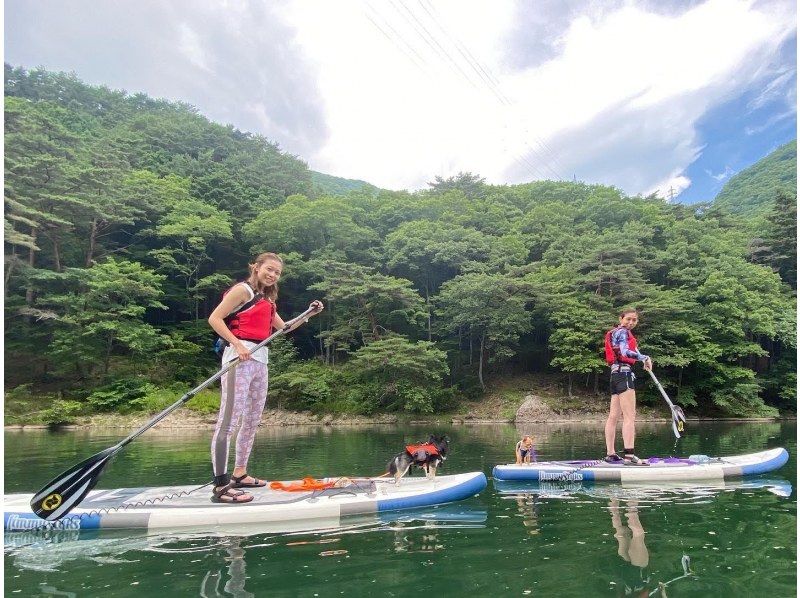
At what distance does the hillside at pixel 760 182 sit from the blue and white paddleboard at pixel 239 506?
61.4 meters

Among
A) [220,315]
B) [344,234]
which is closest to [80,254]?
[344,234]

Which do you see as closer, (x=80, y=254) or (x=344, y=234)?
(x=80, y=254)

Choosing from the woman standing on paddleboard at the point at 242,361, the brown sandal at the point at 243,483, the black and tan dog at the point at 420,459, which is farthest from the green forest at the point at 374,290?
the woman standing on paddleboard at the point at 242,361

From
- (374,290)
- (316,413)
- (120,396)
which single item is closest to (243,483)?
(316,413)

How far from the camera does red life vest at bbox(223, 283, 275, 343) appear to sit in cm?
495

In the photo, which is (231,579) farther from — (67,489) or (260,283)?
(260,283)

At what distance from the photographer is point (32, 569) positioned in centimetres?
349

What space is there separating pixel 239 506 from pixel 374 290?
72.6ft

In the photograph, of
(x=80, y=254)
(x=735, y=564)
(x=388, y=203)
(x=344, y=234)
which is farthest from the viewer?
(x=388, y=203)

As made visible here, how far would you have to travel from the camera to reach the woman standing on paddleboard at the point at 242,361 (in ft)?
15.9

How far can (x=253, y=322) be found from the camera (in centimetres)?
500

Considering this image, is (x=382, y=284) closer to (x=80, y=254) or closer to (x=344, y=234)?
(x=344, y=234)

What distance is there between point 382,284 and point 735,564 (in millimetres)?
23256

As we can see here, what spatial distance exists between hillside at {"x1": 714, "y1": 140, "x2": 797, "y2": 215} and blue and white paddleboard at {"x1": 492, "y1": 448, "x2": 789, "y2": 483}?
190 ft
